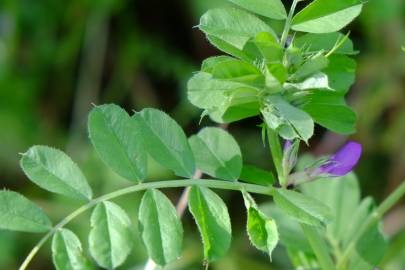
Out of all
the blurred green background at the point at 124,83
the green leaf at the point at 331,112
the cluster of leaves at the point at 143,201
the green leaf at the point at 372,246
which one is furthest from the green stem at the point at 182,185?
the blurred green background at the point at 124,83

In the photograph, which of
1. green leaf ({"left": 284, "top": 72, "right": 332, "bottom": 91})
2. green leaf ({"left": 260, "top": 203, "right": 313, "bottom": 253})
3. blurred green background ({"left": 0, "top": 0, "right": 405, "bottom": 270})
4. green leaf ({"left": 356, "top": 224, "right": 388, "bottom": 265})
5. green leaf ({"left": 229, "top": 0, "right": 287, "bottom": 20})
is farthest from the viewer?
blurred green background ({"left": 0, "top": 0, "right": 405, "bottom": 270})

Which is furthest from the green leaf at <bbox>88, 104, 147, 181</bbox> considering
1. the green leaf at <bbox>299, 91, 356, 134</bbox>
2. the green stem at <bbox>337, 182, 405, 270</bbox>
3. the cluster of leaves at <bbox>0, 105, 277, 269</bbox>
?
the green stem at <bbox>337, 182, 405, 270</bbox>

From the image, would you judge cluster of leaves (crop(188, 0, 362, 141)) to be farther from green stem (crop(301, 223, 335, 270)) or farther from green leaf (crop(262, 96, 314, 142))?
green stem (crop(301, 223, 335, 270))

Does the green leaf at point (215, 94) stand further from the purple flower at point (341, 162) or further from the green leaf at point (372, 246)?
the green leaf at point (372, 246)

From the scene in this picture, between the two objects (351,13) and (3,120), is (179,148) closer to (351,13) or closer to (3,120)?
(351,13)

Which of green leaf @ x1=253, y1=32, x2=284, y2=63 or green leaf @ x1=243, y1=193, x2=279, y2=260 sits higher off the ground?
green leaf @ x1=253, y1=32, x2=284, y2=63

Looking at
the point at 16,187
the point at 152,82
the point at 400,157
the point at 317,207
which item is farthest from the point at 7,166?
the point at 317,207

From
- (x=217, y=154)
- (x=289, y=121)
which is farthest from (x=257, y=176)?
(x=289, y=121)
